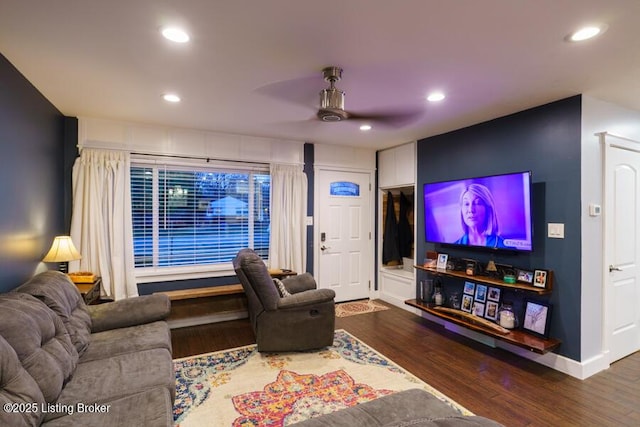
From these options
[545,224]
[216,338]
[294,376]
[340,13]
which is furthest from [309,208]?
[340,13]

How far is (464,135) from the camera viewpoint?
152 inches

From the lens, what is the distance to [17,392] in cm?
134

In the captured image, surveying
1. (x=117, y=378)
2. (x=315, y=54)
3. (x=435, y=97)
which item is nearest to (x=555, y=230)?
(x=435, y=97)

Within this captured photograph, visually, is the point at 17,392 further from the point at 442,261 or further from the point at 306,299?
the point at 442,261

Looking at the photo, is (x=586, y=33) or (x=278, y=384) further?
(x=278, y=384)

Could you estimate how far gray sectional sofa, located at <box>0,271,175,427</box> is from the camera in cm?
139

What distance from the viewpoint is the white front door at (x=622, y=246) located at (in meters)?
2.92

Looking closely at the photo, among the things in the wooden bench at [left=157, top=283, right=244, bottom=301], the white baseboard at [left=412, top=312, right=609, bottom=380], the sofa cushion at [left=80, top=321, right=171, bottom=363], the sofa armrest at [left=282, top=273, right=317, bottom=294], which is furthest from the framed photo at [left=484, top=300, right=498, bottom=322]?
the sofa cushion at [left=80, top=321, right=171, bottom=363]

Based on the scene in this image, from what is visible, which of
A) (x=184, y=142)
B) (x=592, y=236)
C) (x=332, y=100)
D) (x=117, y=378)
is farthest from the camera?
(x=184, y=142)

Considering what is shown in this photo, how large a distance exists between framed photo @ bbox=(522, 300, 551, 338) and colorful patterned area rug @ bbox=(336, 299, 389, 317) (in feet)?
6.54

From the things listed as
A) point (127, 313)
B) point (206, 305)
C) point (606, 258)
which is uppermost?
point (606, 258)

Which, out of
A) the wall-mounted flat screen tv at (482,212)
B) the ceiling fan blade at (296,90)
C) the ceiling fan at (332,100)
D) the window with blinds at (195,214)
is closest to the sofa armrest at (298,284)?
the window with blinds at (195,214)

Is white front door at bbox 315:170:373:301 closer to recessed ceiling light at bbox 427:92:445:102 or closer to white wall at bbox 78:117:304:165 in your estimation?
white wall at bbox 78:117:304:165

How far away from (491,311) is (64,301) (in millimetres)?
3797
